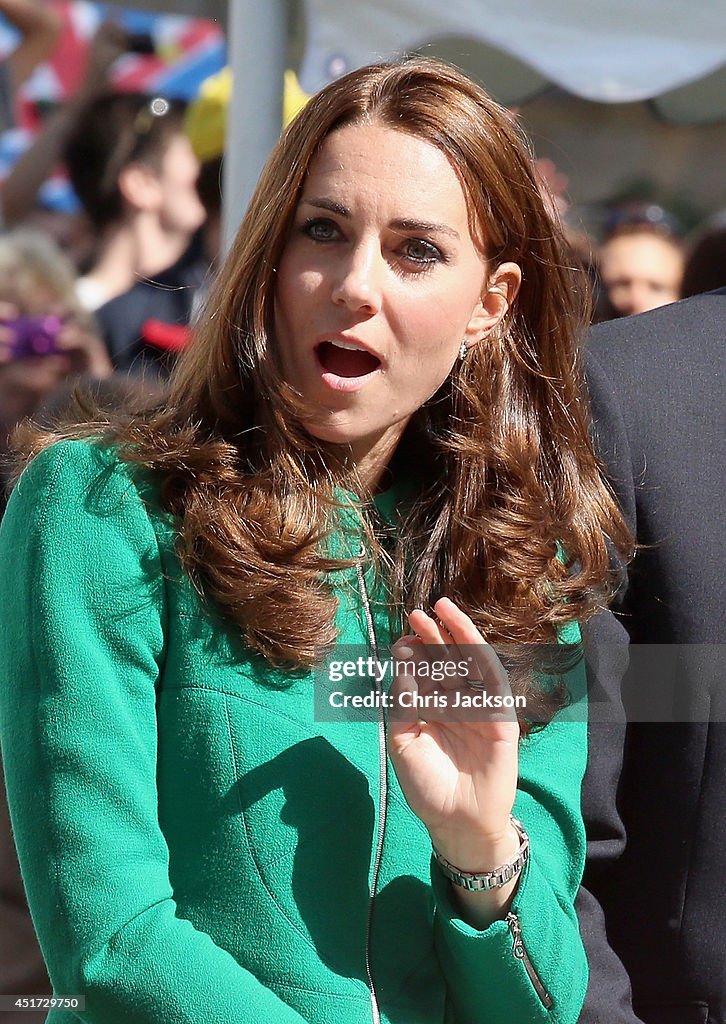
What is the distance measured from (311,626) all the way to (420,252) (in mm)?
438

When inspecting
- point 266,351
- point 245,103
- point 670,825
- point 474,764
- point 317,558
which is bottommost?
point 670,825

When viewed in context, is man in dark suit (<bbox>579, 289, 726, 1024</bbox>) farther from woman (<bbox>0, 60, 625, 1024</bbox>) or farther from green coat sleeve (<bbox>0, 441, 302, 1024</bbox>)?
green coat sleeve (<bbox>0, 441, 302, 1024</bbox>)

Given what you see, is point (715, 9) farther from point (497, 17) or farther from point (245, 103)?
point (245, 103)

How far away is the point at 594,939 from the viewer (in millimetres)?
1618

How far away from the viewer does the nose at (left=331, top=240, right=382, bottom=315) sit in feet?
4.73

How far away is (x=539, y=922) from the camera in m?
1.43

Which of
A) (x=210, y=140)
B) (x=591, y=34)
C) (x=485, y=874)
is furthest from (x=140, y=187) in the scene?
(x=485, y=874)

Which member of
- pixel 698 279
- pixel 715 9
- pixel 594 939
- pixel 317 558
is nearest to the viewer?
pixel 317 558

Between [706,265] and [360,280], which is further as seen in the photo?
[706,265]

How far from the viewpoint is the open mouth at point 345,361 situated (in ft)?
4.91

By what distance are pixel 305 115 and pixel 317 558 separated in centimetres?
52

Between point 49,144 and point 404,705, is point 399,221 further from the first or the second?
point 49,144

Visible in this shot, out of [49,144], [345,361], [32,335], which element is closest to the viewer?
[345,361]

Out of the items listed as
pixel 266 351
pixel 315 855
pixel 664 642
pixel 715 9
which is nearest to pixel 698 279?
pixel 715 9
